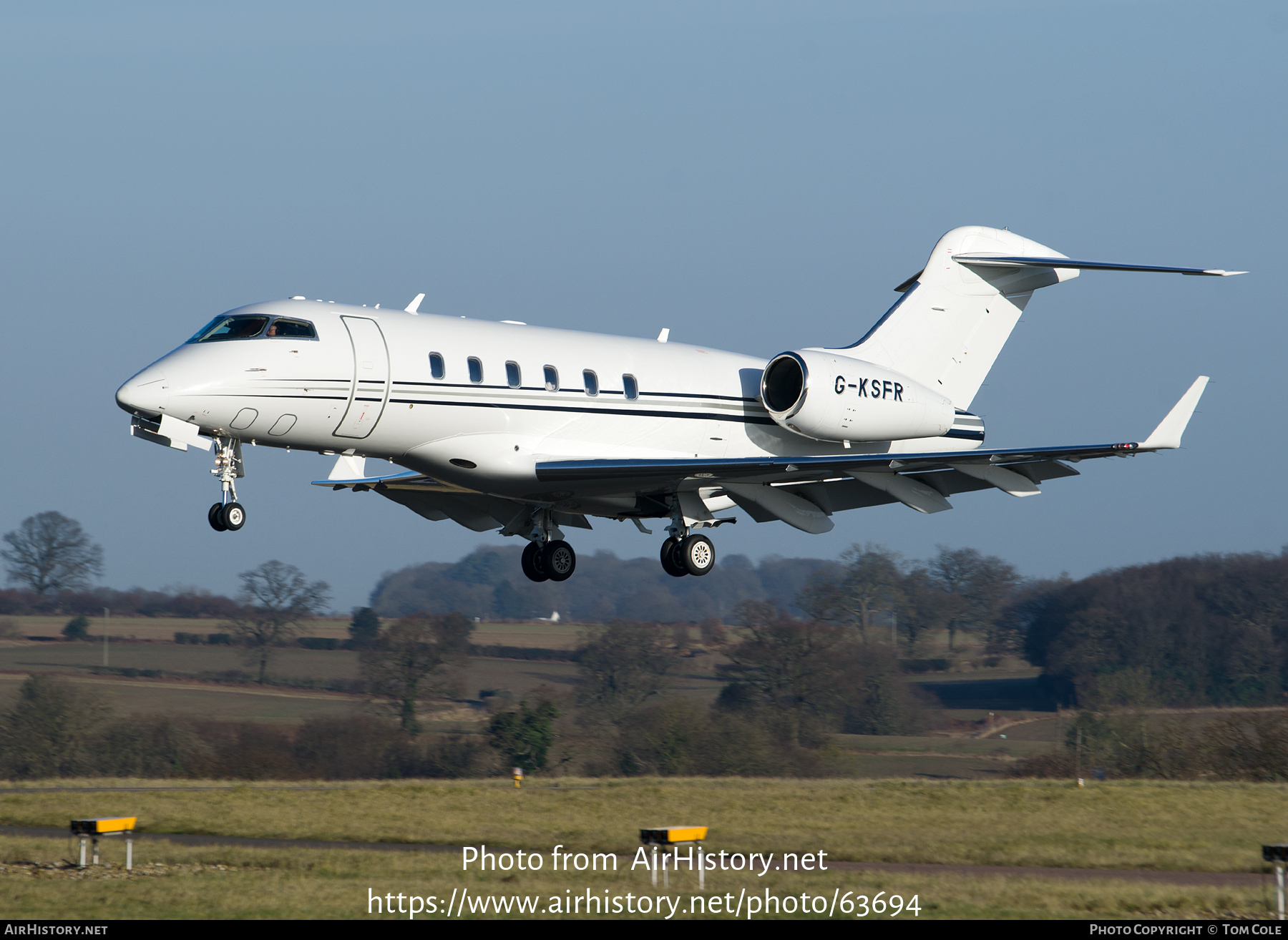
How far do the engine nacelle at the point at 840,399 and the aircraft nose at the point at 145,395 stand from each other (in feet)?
29.6

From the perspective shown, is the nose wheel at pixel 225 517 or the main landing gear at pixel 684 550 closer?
the nose wheel at pixel 225 517

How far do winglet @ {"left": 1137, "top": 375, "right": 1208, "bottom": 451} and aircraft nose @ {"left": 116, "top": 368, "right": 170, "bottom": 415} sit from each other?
12.1 meters

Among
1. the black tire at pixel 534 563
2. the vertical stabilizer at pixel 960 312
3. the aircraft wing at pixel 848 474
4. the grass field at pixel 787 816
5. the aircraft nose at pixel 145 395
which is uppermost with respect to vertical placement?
the vertical stabilizer at pixel 960 312

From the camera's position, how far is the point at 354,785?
30953 mm

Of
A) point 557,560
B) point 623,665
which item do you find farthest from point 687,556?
point 623,665

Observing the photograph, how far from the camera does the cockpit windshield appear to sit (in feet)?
56.6

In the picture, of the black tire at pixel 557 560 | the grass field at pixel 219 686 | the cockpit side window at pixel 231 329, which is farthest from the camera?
the grass field at pixel 219 686

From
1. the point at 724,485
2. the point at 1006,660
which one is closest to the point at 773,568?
the point at 1006,660

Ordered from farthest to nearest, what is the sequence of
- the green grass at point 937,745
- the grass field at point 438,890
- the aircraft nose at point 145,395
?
the green grass at point 937,745 → the aircraft nose at point 145,395 → the grass field at point 438,890

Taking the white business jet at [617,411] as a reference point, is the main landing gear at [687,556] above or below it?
below

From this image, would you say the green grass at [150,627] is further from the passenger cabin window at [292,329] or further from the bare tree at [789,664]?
the passenger cabin window at [292,329]

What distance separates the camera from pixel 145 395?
644 inches

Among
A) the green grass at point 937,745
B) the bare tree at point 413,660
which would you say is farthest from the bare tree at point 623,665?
the green grass at point 937,745

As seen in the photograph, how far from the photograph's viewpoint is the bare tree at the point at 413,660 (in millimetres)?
58125
